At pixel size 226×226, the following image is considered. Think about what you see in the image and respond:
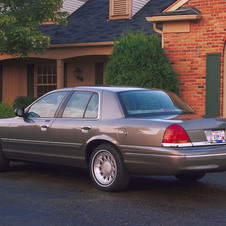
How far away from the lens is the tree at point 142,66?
1384 centimetres

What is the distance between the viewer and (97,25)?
65.4 ft

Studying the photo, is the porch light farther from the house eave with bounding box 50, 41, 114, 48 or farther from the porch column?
the house eave with bounding box 50, 41, 114, 48

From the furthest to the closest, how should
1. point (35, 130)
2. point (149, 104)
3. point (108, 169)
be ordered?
point (35, 130), point (149, 104), point (108, 169)

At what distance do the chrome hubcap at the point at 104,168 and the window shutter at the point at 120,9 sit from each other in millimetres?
13570

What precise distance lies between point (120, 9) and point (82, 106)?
1313cm

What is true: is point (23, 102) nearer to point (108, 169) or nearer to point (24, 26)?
point (24, 26)

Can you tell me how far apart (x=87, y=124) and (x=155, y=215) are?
7.19 feet

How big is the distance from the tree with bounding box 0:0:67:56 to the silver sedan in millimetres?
8070

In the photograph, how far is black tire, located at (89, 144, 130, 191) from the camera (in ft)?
22.5

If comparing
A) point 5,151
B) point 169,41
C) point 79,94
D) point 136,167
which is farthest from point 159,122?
point 169,41

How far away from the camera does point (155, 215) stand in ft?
18.4

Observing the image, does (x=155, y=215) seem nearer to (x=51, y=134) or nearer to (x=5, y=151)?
(x=51, y=134)

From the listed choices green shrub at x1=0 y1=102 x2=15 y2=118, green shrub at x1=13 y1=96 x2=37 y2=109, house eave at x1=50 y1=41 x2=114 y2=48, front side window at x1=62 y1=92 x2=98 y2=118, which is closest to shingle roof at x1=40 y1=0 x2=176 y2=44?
house eave at x1=50 y1=41 x2=114 y2=48

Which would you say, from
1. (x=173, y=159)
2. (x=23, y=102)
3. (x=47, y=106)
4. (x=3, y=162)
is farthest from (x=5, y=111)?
(x=173, y=159)
